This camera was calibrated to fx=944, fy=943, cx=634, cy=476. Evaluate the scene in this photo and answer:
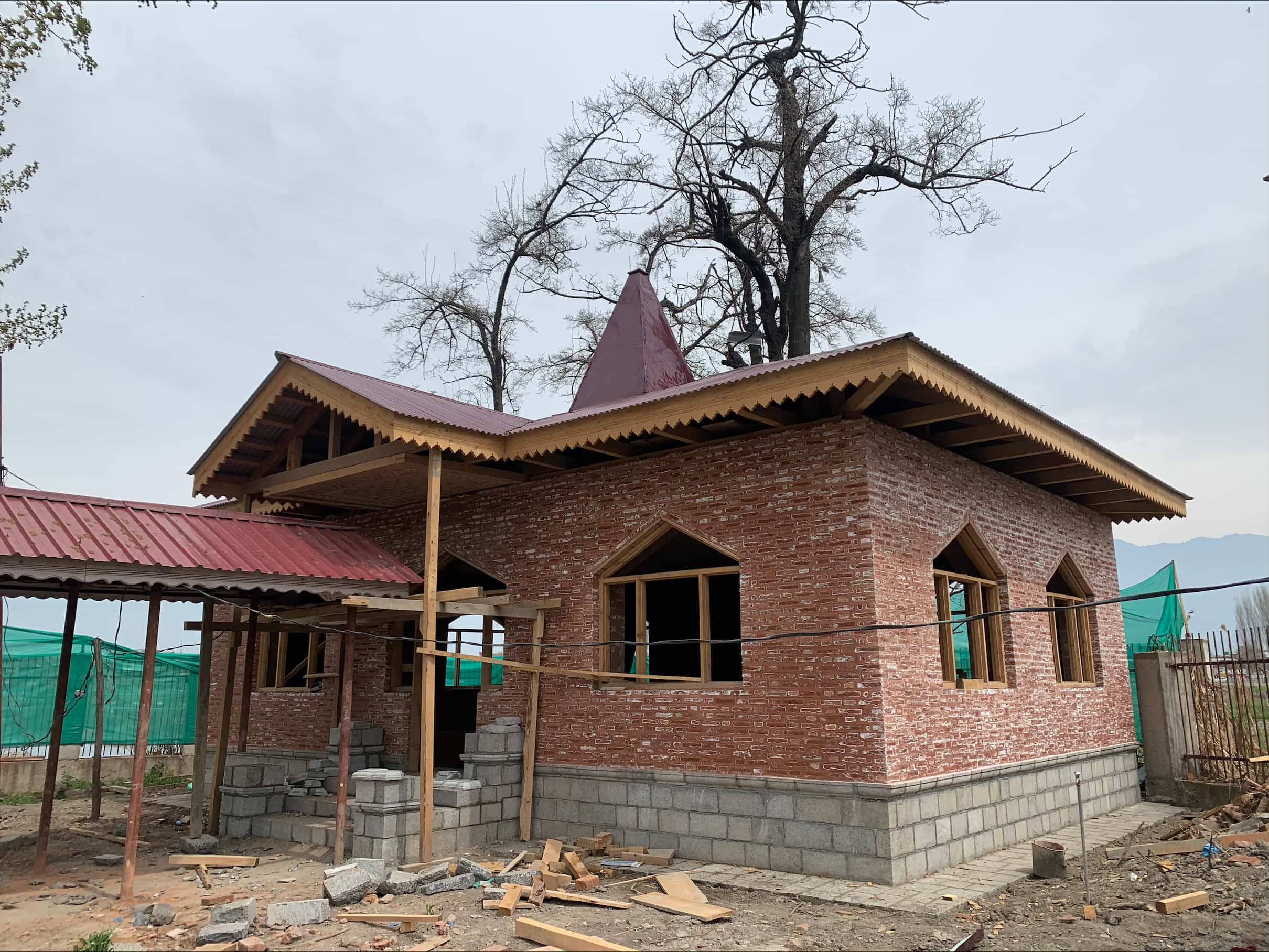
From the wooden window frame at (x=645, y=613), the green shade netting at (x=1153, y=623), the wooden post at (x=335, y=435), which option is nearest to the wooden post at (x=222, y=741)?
the wooden post at (x=335, y=435)

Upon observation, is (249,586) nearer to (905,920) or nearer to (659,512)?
(659,512)

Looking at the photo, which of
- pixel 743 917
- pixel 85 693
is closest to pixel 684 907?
pixel 743 917

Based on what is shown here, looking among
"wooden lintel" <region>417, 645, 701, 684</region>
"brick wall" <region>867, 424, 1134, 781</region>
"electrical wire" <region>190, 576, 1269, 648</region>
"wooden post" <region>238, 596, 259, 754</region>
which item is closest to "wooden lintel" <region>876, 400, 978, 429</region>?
"brick wall" <region>867, 424, 1134, 781</region>

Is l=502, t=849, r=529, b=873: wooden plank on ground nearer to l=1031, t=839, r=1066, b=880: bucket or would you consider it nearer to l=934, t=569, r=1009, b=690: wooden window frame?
l=934, t=569, r=1009, b=690: wooden window frame

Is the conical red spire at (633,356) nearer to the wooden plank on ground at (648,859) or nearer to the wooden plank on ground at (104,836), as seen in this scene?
the wooden plank on ground at (648,859)

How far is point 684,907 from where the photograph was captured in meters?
7.50

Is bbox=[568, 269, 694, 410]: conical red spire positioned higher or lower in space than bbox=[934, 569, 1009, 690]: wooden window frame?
higher

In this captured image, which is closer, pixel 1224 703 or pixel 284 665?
pixel 1224 703

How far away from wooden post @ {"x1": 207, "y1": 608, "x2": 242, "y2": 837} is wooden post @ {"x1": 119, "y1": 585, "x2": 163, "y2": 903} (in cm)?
196

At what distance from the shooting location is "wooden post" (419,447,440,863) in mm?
9070

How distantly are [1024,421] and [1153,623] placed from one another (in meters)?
10.7

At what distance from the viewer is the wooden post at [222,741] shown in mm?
10727

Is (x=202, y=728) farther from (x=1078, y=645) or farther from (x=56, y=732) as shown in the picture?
(x=1078, y=645)

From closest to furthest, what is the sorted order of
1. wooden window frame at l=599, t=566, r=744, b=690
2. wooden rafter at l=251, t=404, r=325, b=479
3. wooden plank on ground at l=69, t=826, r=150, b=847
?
wooden window frame at l=599, t=566, r=744, b=690 < wooden plank on ground at l=69, t=826, r=150, b=847 < wooden rafter at l=251, t=404, r=325, b=479
